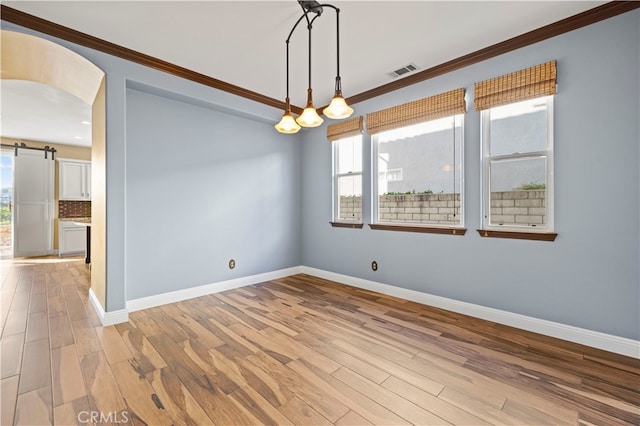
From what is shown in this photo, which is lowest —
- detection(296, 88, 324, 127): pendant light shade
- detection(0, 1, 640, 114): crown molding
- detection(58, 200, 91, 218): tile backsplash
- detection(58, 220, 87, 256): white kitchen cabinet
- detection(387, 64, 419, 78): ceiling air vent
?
detection(58, 220, 87, 256): white kitchen cabinet

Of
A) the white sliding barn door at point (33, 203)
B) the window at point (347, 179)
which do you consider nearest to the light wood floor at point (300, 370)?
the window at point (347, 179)

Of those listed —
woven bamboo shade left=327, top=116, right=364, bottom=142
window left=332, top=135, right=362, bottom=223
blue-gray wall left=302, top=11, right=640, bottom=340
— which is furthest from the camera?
window left=332, top=135, right=362, bottom=223

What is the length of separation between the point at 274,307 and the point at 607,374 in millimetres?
2848

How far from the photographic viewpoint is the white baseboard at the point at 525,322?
2150mm

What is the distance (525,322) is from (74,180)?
373 inches

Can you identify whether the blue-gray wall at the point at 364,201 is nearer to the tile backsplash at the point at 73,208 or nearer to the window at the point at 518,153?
the window at the point at 518,153

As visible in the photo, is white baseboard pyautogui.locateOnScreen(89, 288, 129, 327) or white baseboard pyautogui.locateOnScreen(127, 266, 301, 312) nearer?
white baseboard pyautogui.locateOnScreen(89, 288, 129, 327)

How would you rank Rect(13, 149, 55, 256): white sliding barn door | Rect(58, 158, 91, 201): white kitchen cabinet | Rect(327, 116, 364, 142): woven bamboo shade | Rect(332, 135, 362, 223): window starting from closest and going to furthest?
Rect(327, 116, 364, 142): woven bamboo shade < Rect(332, 135, 362, 223): window < Rect(13, 149, 55, 256): white sliding barn door < Rect(58, 158, 91, 201): white kitchen cabinet

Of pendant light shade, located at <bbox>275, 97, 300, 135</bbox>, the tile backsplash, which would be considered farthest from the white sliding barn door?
pendant light shade, located at <bbox>275, 97, 300, 135</bbox>

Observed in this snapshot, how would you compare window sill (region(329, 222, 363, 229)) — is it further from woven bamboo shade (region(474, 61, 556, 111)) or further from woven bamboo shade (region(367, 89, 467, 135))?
woven bamboo shade (region(474, 61, 556, 111))

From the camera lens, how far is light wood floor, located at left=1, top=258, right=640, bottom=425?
A: 1540mm

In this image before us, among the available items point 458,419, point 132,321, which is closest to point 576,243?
point 458,419

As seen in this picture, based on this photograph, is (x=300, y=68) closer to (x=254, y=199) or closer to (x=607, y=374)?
(x=254, y=199)

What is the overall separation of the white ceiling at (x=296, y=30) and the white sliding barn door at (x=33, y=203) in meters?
6.02
